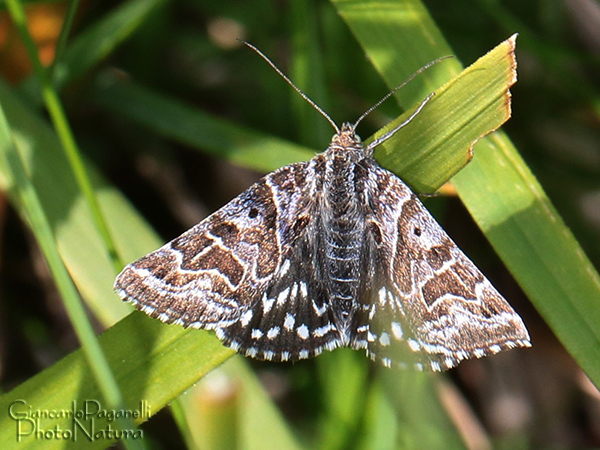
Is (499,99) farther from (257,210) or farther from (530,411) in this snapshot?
(530,411)

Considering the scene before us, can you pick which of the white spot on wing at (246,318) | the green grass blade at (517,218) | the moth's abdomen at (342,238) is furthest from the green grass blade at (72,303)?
the green grass blade at (517,218)

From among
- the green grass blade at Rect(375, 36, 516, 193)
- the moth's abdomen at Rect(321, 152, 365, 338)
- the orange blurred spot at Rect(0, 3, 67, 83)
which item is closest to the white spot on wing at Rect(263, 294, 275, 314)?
the moth's abdomen at Rect(321, 152, 365, 338)

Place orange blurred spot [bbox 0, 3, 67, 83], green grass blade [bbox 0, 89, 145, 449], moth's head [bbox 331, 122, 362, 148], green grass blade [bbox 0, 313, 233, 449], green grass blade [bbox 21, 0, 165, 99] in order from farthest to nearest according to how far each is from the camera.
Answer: orange blurred spot [bbox 0, 3, 67, 83] → green grass blade [bbox 21, 0, 165, 99] → moth's head [bbox 331, 122, 362, 148] → green grass blade [bbox 0, 313, 233, 449] → green grass blade [bbox 0, 89, 145, 449]

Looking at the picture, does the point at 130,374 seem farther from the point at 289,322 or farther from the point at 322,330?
the point at 322,330

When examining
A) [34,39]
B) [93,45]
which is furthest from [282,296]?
[34,39]

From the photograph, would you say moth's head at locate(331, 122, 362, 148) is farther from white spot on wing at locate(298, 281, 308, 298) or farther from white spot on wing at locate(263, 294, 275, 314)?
white spot on wing at locate(263, 294, 275, 314)

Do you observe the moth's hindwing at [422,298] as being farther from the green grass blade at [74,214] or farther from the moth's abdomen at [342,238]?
the green grass blade at [74,214]
